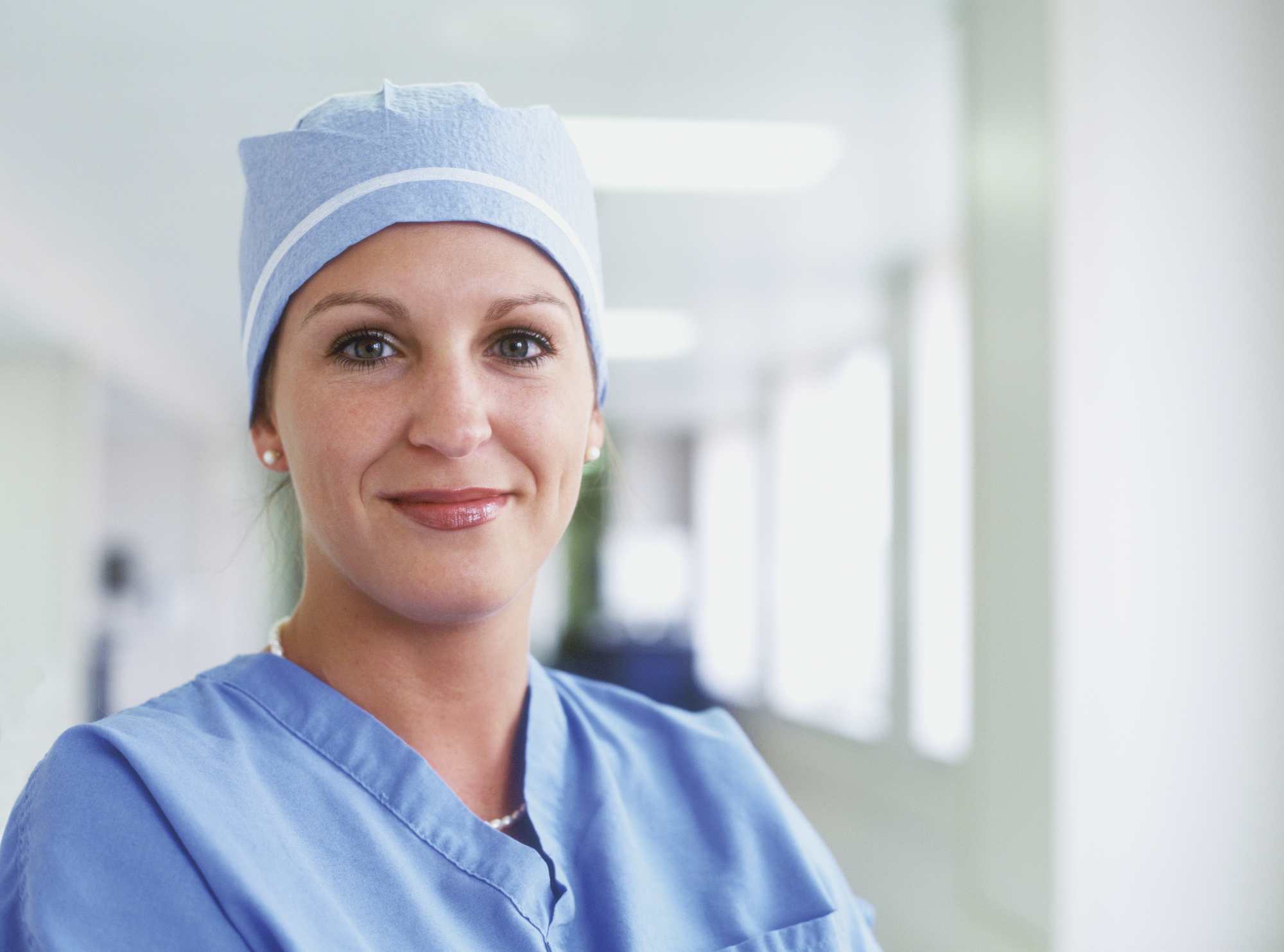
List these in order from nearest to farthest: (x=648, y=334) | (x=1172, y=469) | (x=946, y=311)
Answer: (x=1172, y=469) → (x=946, y=311) → (x=648, y=334)

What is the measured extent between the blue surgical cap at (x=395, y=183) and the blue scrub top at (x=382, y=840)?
327mm

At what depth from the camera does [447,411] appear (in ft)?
2.66

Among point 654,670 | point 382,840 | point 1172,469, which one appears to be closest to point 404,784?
point 382,840

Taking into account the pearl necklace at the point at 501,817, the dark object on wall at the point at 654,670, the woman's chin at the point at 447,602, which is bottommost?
the dark object on wall at the point at 654,670

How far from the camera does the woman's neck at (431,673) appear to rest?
91 centimetres

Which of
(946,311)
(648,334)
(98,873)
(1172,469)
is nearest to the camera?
(98,873)

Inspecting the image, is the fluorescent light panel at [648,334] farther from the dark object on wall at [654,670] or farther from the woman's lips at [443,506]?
the woman's lips at [443,506]

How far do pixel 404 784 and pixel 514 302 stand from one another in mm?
394

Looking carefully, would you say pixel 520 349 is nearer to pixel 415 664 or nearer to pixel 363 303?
pixel 363 303

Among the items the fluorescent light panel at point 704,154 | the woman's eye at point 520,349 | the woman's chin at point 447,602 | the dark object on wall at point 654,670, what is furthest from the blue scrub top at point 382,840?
the dark object on wall at point 654,670

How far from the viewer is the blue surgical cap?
2.84 ft

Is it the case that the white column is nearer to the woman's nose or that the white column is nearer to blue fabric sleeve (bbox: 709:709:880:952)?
blue fabric sleeve (bbox: 709:709:880:952)

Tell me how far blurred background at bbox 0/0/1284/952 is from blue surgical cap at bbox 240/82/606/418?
285mm

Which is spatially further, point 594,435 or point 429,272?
point 594,435
